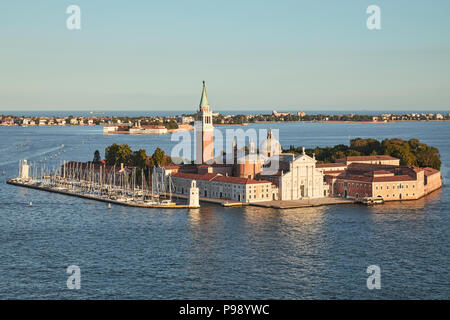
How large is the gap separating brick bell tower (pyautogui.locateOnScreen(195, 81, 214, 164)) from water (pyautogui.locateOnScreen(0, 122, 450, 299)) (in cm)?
1292

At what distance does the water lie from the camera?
89.7 feet

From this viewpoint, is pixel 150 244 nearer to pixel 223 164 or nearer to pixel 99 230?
pixel 99 230

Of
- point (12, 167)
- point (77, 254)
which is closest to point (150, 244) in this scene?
point (77, 254)

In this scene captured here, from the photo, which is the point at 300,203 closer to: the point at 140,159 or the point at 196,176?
the point at 196,176

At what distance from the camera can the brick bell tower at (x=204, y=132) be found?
6081 cm

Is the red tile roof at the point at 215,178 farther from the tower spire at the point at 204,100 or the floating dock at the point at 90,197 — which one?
the tower spire at the point at 204,100

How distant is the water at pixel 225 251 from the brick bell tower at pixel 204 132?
1292 centimetres

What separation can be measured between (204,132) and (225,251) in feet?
92.2

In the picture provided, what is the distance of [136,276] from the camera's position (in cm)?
2909

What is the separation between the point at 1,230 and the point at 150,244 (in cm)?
1015

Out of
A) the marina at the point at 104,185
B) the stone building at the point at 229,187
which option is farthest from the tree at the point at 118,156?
the stone building at the point at 229,187

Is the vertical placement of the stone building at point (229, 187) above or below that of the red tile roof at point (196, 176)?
below


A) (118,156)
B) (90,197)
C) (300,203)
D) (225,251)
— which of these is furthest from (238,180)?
(118,156)

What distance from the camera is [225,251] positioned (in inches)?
1328
